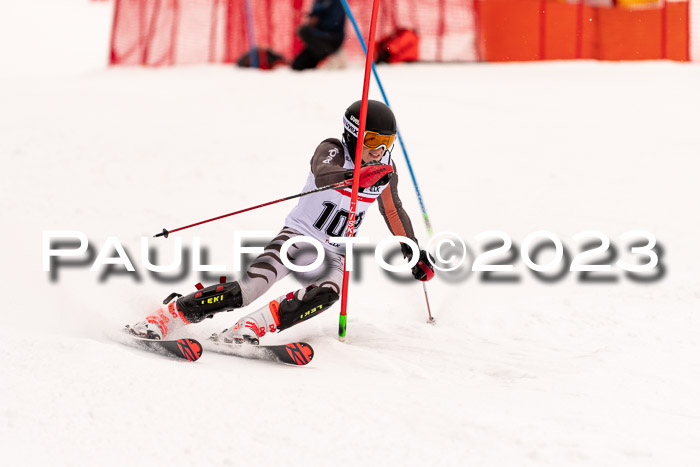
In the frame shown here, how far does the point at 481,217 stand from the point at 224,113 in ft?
13.5

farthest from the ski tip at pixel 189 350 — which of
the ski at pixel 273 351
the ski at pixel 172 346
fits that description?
the ski at pixel 273 351

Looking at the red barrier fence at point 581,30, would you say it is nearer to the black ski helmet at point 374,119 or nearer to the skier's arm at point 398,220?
the skier's arm at point 398,220

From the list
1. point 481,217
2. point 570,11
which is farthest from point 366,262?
point 570,11

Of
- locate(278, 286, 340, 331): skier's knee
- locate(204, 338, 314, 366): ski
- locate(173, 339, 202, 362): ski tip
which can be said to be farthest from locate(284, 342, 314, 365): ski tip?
locate(173, 339, 202, 362): ski tip

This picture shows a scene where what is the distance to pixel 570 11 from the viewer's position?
40.0ft

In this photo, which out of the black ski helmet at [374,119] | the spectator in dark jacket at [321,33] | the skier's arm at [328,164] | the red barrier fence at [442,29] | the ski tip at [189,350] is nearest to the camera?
the ski tip at [189,350]

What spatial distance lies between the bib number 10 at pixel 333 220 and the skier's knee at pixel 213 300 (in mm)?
607

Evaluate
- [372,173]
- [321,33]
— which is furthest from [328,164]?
[321,33]

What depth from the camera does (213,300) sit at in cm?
423

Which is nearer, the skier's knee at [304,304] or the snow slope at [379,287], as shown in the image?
the snow slope at [379,287]

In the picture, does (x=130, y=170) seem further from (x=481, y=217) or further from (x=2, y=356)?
(x=2, y=356)

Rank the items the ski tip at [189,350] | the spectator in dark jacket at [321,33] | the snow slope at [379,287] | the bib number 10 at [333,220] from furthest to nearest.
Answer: the spectator in dark jacket at [321,33]
the bib number 10 at [333,220]
the ski tip at [189,350]
the snow slope at [379,287]

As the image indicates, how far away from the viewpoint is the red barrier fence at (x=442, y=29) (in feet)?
40.2

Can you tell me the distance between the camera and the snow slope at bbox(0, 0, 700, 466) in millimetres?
2898
